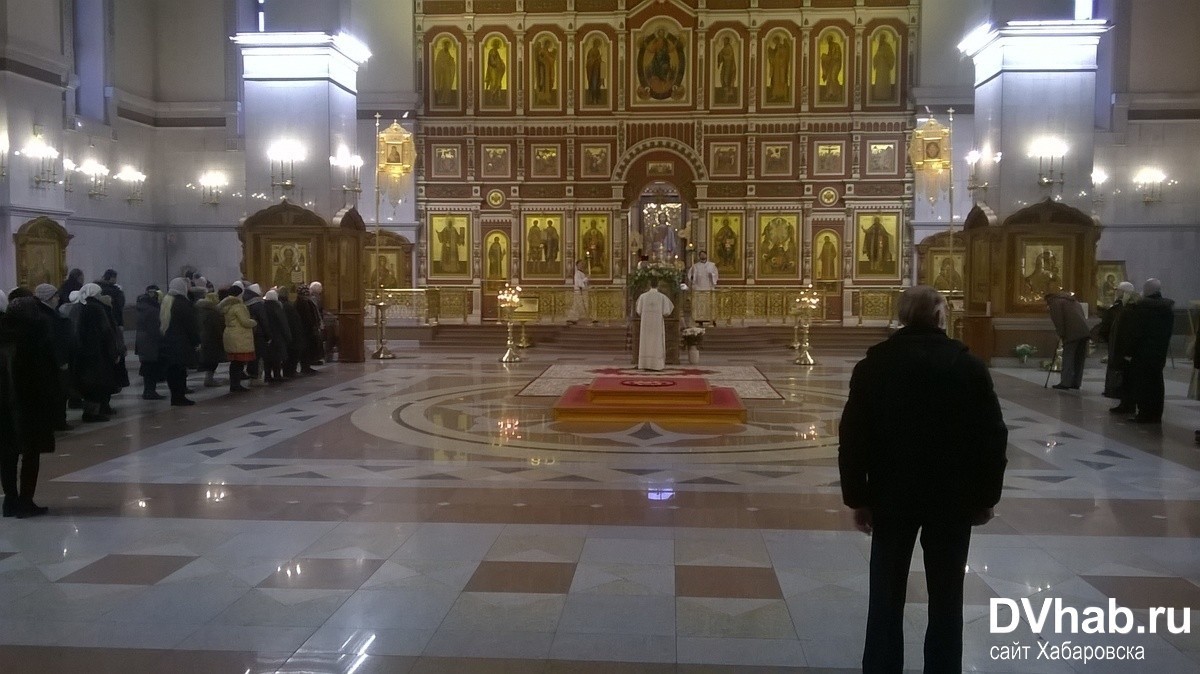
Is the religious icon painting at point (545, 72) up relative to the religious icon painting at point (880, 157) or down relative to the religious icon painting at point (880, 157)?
up

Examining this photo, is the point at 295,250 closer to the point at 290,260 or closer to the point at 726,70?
the point at 290,260

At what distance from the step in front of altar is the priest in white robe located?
2860 millimetres

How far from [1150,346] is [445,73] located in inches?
818

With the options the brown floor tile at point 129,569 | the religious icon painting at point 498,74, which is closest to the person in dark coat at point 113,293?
the brown floor tile at point 129,569

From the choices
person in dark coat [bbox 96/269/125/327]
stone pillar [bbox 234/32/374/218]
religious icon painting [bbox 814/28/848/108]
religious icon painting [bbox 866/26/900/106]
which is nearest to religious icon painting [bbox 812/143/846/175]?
religious icon painting [bbox 814/28/848/108]

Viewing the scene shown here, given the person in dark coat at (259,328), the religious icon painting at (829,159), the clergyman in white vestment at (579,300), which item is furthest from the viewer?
the religious icon painting at (829,159)

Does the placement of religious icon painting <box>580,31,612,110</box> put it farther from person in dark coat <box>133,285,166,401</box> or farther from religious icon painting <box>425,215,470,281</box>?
person in dark coat <box>133,285,166,401</box>

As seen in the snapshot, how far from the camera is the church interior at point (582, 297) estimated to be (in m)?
5.10

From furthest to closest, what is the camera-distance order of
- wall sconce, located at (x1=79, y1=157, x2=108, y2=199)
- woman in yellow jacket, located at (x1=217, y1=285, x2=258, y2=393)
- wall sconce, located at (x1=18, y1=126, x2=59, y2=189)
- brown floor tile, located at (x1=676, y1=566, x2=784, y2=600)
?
wall sconce, located at (x1=79, y1=157, x2=108, y2=199), wall sconce, located at (x1=18, y1=126, x2=59, y2=189), woman in yellow jacket, located at (x1=217, y1=285, x2=258, y2=393), brown floor tile, located at (x1=676, y1=566, x2=784, y2=600)

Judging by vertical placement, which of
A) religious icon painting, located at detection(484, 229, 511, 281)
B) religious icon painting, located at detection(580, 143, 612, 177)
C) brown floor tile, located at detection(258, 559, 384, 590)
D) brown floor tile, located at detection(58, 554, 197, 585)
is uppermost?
religious icon painting, located at detection(580, 143, 612, 177)

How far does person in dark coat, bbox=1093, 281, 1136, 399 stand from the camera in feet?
39.1

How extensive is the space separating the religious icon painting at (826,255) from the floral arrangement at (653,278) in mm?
10092

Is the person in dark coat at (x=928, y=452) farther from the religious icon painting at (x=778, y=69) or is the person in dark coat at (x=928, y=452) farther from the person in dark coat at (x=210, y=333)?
the religious icon painting at (x=778, y=69)

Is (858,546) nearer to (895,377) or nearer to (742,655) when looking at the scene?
(742,655)
